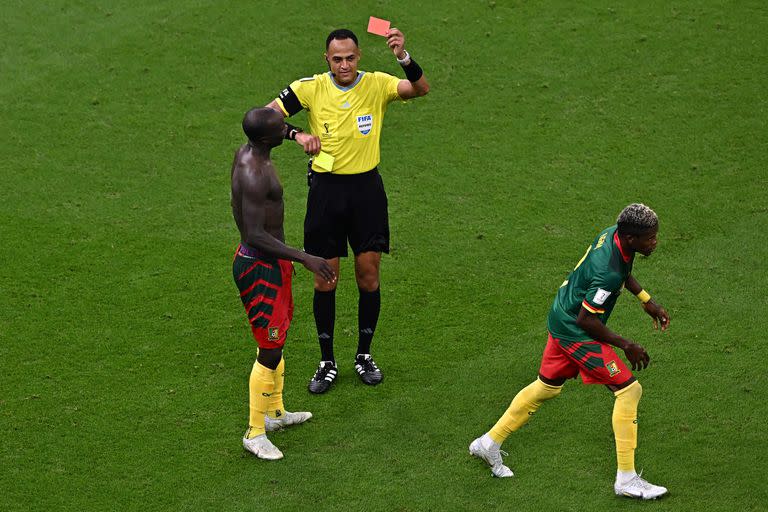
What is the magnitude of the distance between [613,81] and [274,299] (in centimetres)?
667

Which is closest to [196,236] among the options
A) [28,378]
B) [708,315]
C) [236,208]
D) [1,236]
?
[1,236]

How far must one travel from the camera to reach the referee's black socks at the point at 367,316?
8312mm

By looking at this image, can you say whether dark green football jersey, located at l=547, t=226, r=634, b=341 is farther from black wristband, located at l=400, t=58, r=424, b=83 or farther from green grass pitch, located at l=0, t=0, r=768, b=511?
black wristband, located at l=400, t=58, r=424, b=83

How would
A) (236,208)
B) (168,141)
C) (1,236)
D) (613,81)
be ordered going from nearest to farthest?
(236,208)
(1,236)
(168,141)
(613,81)

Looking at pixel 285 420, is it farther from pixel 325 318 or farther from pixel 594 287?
pixel 594 287

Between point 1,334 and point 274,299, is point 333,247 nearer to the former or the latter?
point 274,299

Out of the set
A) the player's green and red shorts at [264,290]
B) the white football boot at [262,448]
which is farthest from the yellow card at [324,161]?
the white football boot at [262,448]

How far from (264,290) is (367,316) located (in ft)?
4.33

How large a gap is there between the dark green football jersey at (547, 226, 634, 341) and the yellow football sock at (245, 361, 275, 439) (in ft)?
6.47

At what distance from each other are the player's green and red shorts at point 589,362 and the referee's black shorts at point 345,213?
176 cm

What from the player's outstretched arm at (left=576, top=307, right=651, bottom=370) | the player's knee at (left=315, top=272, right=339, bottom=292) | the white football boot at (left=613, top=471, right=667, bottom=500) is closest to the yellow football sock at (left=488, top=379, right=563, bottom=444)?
the player's outstretched arm at (left=576, top=307, right=651, bottom=370)

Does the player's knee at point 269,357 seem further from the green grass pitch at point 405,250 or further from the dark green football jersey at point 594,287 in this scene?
the dark green football jersey at point 594,287

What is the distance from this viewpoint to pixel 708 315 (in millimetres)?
8977

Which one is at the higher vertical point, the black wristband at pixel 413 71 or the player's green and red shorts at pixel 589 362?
the black wristband at pixel 413 71
